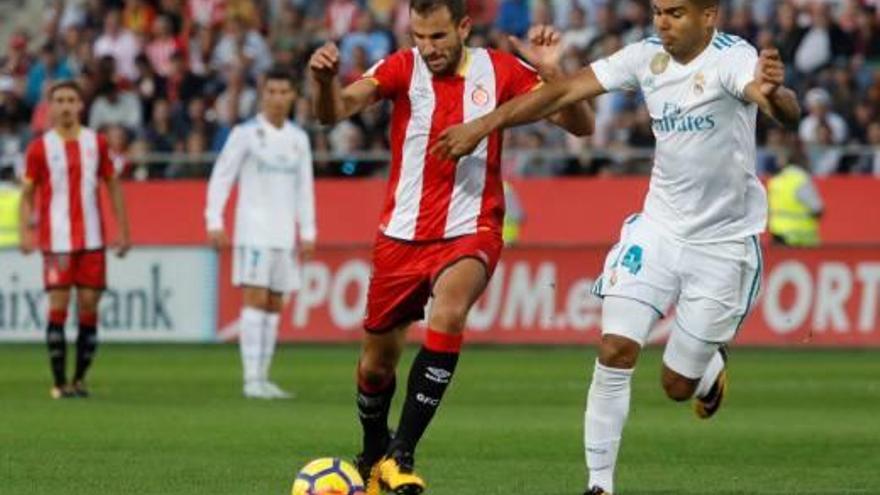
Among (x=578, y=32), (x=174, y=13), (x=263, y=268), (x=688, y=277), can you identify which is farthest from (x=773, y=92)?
(x=174, y=13)

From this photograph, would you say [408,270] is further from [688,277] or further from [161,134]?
[161,134]

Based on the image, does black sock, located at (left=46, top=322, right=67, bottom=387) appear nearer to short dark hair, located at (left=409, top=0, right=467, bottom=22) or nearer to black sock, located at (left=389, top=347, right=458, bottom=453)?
black sock, located at (left=389, top=347, right=458, bottom=453)

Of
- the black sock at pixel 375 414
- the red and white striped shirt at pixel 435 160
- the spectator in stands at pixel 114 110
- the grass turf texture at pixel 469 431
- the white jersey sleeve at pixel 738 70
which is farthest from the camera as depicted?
the spectator in stands at pixel 114 110

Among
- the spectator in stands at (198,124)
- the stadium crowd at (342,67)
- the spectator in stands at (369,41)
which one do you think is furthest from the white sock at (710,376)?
the spectator in stands at (198,124)

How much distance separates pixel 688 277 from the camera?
35.5 feet

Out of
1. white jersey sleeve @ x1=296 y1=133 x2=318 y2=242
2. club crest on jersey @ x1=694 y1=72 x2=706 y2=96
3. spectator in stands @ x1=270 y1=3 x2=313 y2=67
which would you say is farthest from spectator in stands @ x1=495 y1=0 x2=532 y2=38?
club crest on jersey @ x1=694 y1=72 x2=706 y2=96

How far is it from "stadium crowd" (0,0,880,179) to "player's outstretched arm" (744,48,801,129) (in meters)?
14.5

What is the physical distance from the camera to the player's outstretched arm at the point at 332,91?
1048cm

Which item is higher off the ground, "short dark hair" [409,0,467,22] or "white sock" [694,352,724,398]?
"short dark hair" [409,0,467,22]

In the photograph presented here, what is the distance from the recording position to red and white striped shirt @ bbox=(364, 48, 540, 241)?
11070 mm

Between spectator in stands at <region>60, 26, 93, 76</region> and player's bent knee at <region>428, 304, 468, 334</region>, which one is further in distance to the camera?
spectator in stands at <region>60, 26, 93, 76</region>

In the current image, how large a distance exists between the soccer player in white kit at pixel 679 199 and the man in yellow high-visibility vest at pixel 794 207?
13.1 m

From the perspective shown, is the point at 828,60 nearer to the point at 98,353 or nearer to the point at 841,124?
the point at 841,124

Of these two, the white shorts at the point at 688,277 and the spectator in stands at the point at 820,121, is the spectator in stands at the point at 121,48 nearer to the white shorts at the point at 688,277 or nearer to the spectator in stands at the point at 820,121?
the spectator in stands at the point at 820,121
